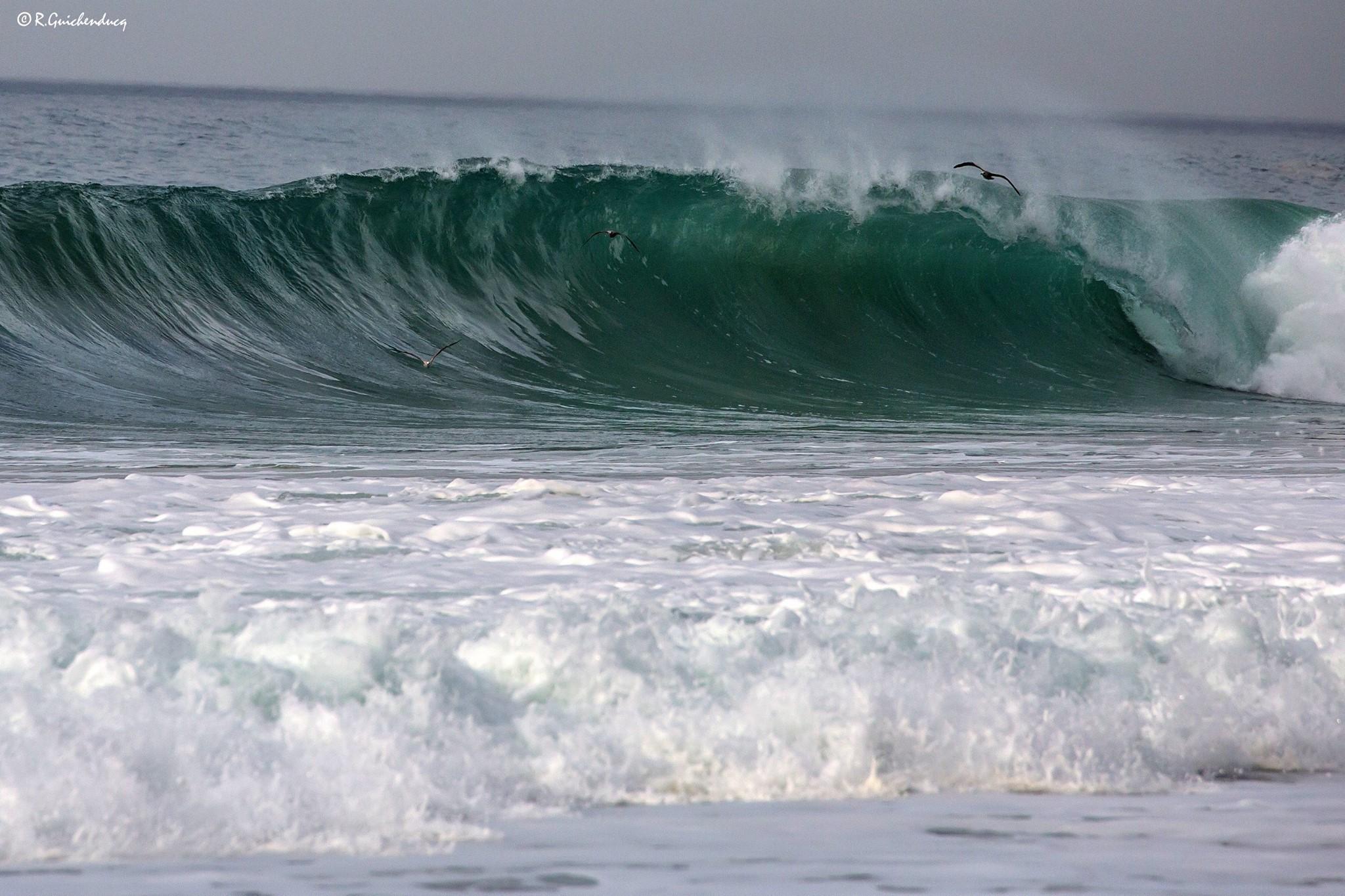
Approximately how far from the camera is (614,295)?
13445 millimetres

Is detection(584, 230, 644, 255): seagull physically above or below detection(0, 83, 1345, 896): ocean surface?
above

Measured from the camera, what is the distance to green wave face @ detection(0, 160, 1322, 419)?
10.2 metres

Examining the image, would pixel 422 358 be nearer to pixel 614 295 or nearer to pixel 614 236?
pixel 614 295

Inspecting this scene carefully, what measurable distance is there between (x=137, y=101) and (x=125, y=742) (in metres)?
55.8

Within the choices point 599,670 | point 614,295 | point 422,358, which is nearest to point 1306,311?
point 614,295

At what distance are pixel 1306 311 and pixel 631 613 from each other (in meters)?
12.0

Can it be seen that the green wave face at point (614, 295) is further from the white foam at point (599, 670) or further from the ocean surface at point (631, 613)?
the white foam at point (599, 670)

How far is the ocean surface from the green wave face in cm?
10

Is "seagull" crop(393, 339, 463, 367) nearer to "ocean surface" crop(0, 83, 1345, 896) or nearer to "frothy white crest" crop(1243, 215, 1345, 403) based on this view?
"ocean surface" crop(0, 83, 1345, 896)

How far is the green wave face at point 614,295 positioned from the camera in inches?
404

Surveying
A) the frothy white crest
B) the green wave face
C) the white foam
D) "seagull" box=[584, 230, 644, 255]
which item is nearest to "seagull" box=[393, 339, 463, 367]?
the green wave face

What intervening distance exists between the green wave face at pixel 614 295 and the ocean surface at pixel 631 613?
0.32 feet

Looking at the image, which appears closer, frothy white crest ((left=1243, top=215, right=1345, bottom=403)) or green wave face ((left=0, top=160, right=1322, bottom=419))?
green wave face ((left=0, top=160, right=1322, bottom=419))

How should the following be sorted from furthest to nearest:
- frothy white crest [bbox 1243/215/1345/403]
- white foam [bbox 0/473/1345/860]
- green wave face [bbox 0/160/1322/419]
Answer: frothy white crest [bbox 1243/215/1345/403] → green wave face [bbox 0/160/1322/419] → white foam [bbox 0/473/1345/860]
